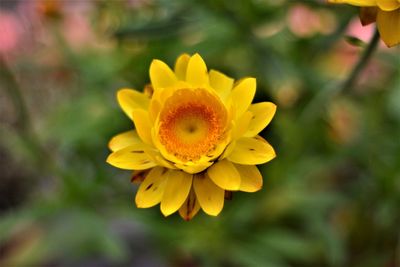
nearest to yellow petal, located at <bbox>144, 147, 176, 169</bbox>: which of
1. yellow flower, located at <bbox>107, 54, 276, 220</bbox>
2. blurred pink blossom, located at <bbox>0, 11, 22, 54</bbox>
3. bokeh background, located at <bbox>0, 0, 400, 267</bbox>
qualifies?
yellow flower, located at <bbox>107, 54, 276, 220</bbox>

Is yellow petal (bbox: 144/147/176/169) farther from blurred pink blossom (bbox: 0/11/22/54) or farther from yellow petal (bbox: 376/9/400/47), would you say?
blurred pink blossom (bbox: 0/11/22/54)

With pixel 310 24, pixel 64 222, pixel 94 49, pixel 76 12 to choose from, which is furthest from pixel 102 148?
pixel 76 12

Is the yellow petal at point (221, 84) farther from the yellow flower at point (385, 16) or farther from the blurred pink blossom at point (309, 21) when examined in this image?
the blurred pink blossom at point (309, 21)

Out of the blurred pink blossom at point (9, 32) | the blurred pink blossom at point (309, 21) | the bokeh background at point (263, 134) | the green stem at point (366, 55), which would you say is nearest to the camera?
the green stem at point (366, 55)

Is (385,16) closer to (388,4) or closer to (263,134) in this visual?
(388,4)

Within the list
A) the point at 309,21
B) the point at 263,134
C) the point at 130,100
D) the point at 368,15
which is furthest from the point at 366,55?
the point at 309,21

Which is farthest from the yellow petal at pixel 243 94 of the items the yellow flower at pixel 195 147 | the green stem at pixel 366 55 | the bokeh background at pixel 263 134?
the bokeh background at pixel 263 134
